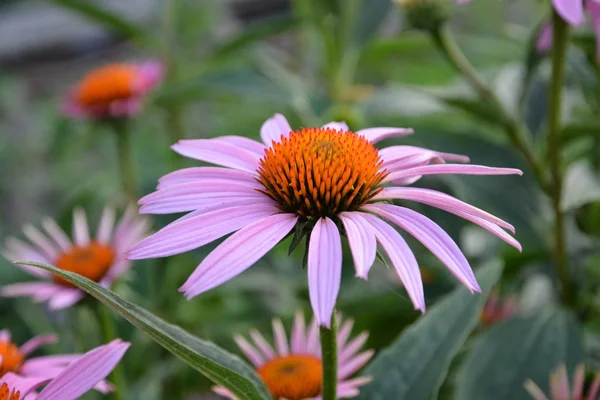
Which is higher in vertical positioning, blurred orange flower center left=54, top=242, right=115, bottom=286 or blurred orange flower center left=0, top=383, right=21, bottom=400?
blurred orange flower center left=0, top=383, right=21, bottom=400

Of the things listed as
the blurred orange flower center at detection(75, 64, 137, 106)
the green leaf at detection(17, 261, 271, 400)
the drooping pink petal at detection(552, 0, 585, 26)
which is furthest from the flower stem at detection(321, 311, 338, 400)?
the blurred orange flower center at detection(75, 64, 137, 106)

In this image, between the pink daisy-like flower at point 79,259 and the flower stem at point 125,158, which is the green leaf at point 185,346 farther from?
the flower stem at point 125,158

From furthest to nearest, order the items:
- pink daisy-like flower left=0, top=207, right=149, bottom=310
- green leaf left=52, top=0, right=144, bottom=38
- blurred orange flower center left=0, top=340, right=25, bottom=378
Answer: green leaf left=52, top=0, right=144, bottom=38 → pink daisy-like flower left=0, top=207, right=149, bottom=310 → blurred orange flower center left=0, top=340, right=25, bottom=378

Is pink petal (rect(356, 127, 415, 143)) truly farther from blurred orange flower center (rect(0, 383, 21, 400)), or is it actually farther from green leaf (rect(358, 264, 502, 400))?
blurred orange flower center (rect(0, 383, 21, 400))

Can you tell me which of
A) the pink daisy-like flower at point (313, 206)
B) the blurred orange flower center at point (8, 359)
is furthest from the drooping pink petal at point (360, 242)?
the blurred orange flower center at point (8, 359)

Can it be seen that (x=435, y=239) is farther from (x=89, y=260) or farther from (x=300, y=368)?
(x=89, y=260)

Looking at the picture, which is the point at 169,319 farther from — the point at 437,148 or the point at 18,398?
the point at 18,398

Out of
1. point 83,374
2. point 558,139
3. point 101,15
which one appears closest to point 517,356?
point 558,139

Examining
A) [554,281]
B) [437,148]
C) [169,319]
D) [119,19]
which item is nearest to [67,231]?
[169,319]
